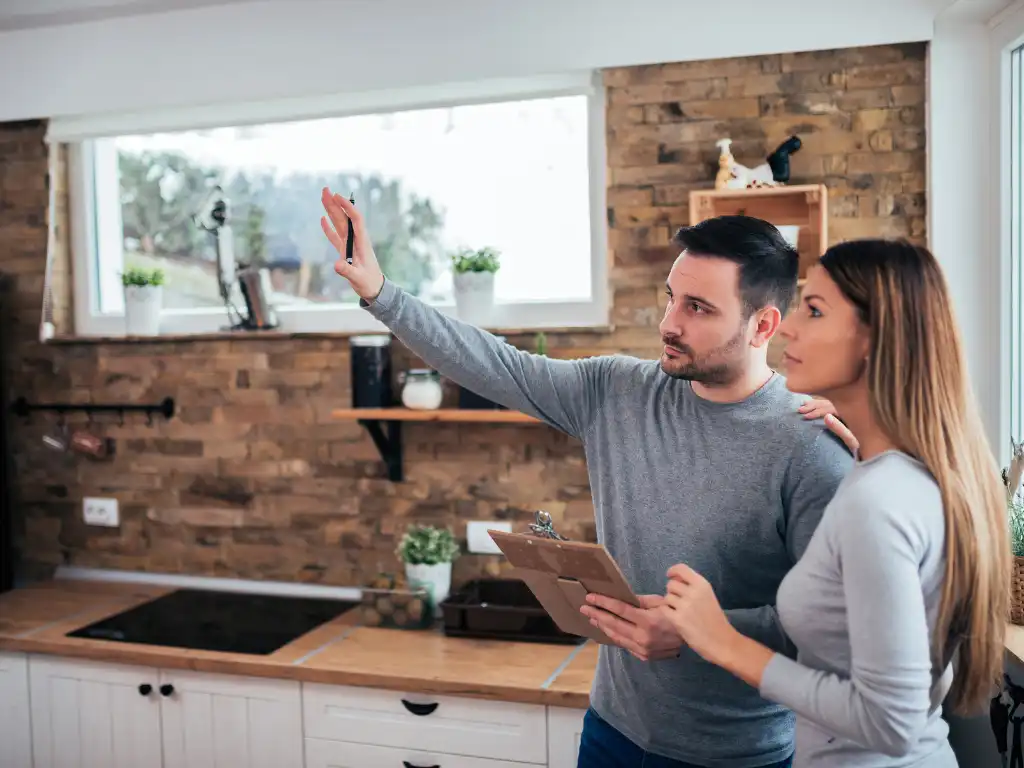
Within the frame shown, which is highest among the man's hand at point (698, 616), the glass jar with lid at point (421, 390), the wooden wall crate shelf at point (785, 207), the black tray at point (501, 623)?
the wooden wall crate shelf at point (785, 207)

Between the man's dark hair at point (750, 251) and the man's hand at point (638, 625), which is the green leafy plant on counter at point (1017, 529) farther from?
the man's hand at point (638, 625)

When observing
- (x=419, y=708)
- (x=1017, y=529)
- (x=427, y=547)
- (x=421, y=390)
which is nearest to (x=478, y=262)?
(x=421, y=390)

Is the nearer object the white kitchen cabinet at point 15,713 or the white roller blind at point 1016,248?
the white roller blind at point 1016,248

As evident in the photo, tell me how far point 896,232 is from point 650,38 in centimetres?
85

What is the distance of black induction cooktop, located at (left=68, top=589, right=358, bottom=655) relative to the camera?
2729 millimetres

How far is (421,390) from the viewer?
2.85 metres

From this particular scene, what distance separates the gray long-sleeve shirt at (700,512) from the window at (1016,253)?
3.32 ft

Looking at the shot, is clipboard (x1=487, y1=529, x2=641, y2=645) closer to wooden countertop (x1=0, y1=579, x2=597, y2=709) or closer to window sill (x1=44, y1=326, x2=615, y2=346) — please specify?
wooden countertop (x1=0, y1=579, x2=597, y2=709)

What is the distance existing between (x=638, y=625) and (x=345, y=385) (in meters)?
1.78

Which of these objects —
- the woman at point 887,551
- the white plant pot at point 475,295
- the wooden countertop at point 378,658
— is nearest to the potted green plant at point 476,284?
the white plant pot at point 475,295

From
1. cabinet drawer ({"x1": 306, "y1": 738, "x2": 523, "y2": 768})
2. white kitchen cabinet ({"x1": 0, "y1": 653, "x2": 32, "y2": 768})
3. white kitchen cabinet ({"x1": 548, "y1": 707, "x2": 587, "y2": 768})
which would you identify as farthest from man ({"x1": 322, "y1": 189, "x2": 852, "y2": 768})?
white kitchen cabinet ({"x1": 0, "y1": 653, "x2": 32, "y2": 768})

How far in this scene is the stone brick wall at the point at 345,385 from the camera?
2.60m

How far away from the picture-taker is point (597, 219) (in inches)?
115

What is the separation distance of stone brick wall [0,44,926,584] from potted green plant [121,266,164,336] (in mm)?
72
